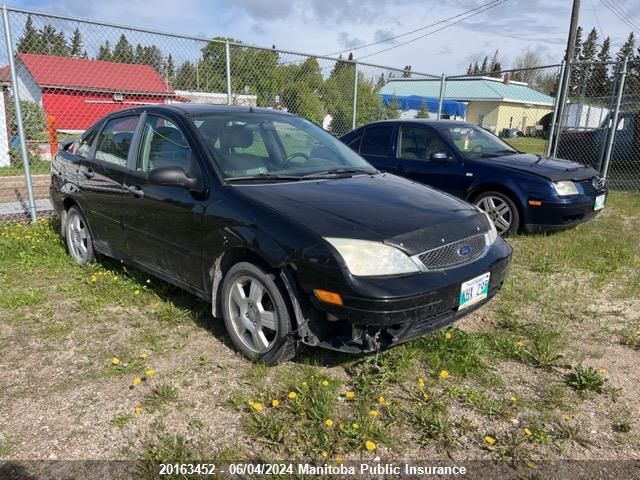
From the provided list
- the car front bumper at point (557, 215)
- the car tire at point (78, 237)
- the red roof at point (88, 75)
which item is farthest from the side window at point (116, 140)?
the red roof at point (88, 75)

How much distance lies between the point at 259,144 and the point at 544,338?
8.17 feet

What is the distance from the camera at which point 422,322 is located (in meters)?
2.77

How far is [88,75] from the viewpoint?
25031mm

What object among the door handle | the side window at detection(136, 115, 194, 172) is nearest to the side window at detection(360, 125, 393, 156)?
the side window at detection(136, 115, 194, 172)

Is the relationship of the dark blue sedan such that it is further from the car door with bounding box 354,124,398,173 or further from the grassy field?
the grassy field

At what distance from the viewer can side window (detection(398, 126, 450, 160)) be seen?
22.1ft

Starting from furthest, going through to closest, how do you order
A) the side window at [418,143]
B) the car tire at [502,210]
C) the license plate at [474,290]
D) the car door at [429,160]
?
the side window at [418,143]
the car door at [429,160]
the car tire at [502,210]
the license plate at [474,290]

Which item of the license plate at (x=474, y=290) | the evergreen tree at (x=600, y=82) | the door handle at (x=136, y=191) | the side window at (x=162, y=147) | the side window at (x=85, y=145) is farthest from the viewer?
the evergreen tree at (x=600, y=82)

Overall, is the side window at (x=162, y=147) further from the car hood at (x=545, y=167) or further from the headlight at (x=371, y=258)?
the car hood at (x=545, y=167)

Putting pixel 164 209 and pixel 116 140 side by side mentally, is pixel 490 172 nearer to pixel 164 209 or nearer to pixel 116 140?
pixel 164 209

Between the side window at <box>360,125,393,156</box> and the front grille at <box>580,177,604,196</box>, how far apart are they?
2.55 m

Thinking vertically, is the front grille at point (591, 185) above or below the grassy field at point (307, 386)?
above

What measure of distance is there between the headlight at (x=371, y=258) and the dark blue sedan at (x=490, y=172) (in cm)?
391

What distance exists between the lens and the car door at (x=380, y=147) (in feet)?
23.1
